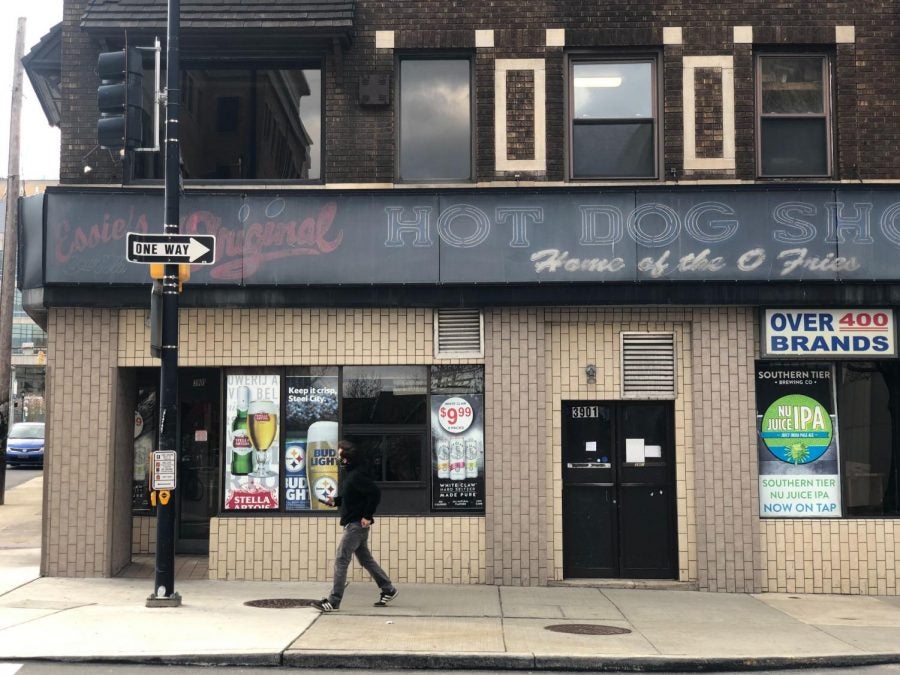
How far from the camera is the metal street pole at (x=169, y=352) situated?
1108cm

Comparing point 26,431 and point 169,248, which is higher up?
point 169,248

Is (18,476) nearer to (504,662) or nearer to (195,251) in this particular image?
(195,251)

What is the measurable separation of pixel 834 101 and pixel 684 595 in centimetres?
675

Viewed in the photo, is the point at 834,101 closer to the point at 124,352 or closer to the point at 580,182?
the point at 580,182

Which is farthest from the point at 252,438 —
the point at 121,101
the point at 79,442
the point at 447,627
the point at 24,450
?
the point at 24,450

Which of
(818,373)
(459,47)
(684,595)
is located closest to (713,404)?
(818,373)

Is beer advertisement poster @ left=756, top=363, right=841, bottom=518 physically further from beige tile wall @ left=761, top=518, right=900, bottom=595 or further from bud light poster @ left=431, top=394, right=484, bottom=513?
bud light poster @ left=431, top=394, right=484, bottom=513

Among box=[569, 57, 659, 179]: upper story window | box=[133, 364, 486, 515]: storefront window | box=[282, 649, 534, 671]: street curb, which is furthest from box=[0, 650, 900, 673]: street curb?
box=[569, 57, 659, 179]: upper story window

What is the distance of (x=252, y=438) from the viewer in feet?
44.6

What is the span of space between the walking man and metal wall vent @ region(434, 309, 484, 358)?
2625mm

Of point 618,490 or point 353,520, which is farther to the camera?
point 618,490

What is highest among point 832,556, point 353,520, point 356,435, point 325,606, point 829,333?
point 829,333

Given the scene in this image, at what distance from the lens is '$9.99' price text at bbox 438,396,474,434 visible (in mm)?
13484

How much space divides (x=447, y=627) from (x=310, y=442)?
4026 millimetres
